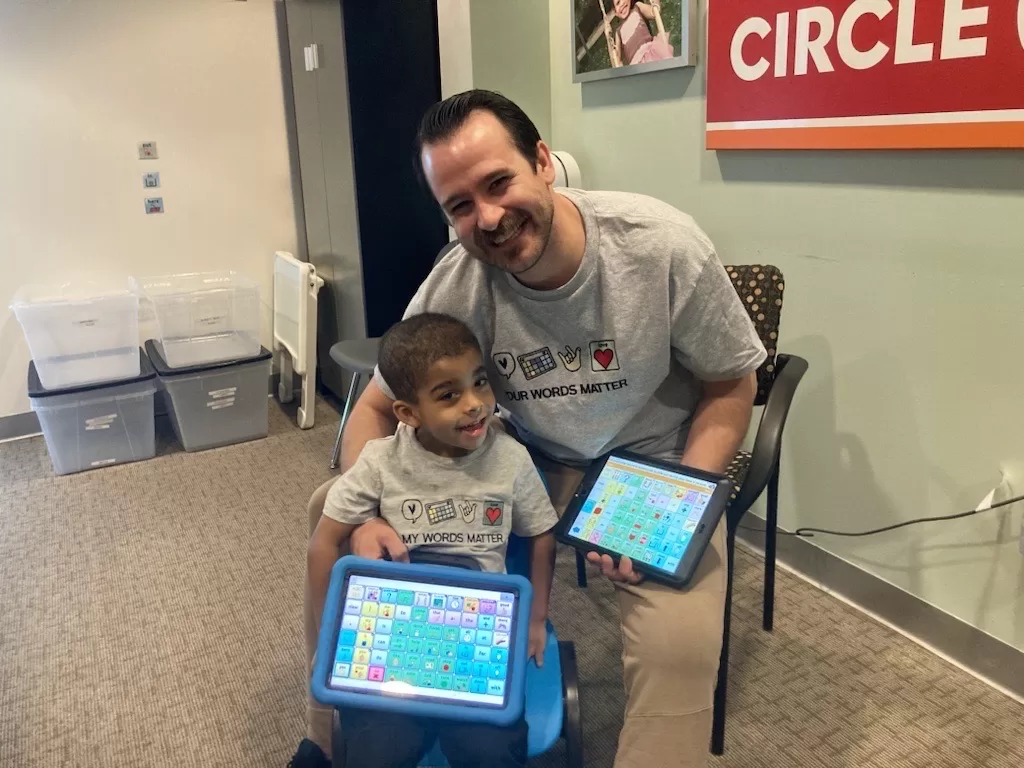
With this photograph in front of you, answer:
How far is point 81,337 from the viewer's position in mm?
2771

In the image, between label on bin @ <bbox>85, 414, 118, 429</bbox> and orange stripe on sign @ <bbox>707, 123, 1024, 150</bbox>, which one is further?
label on bin @ <bbox>85, 414, 118, 429</bbox>

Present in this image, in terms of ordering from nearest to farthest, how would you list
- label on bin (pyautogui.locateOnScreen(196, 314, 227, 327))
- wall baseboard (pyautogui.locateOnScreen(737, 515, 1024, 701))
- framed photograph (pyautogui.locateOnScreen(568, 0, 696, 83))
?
wall baseboard (pyautogui.locateOnScreen(737, 515, 1024, 701))
framed photograph (pyautogui.locateOnScreen(568, 0, 696, 83))
label on bin (pyautogui.locateOnScreen(196, 314, 227, 327))

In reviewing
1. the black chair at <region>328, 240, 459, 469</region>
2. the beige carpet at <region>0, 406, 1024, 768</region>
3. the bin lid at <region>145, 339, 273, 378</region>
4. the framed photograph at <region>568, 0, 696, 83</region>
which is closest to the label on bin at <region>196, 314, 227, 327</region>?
the bin lid at <region>145, 339, 273, 378</region>

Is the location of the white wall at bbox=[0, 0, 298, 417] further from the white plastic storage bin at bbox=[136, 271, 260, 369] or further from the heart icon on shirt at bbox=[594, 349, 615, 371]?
the heart icon on shirt at bbox=[594, 349, 615, 371]

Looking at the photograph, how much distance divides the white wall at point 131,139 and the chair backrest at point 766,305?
2.39 metres

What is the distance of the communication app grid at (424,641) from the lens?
1.04 m

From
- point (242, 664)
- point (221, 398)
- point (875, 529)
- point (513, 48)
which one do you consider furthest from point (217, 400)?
point (875, 529)

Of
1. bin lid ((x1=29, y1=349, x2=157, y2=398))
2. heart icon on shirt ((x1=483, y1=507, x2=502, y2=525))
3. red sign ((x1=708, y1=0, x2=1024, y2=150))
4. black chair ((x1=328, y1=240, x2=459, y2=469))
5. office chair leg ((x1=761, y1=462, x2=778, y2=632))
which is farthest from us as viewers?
bin lid ((x1=29, y1=349, x2=157, y2=398))

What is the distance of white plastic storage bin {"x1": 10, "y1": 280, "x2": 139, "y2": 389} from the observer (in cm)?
271

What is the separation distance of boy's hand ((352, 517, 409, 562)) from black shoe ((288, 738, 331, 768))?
0.34m

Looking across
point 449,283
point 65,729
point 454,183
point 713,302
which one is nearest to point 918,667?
point 713,302

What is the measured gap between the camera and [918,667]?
1.66 metres

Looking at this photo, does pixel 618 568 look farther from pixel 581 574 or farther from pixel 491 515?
pixel 581 574

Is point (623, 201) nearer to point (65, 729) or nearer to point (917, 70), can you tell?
point (917, 70)
